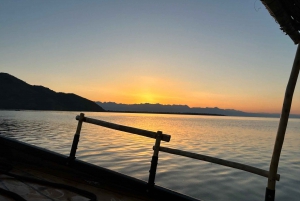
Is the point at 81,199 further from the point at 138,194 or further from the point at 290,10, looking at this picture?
the point at 290,10

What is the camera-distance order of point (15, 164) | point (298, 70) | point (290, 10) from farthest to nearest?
Answer: point (15, 164)
point (298, 70)
point (290, 10)

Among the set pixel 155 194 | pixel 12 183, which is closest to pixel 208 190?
pixel 155 194

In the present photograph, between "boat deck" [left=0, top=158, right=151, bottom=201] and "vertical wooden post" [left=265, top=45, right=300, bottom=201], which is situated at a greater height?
"vertical wooden post" [left=265, top=45, right=300, bottom=201]

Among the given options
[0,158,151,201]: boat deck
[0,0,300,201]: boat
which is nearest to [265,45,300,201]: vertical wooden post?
[0,0,300,201]: boat

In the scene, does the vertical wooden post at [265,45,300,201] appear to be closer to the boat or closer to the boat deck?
the boat

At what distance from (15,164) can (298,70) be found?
20.6 feet

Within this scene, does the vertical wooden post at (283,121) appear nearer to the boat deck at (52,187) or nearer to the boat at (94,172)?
the boat at (94,172)

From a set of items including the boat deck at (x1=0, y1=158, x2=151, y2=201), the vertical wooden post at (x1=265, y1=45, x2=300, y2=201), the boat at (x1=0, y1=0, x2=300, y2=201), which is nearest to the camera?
the boat at (x1=0, y1=0, x2=300, y2=201)

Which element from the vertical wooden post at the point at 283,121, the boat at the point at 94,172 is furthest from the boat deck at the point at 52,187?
the vertical wooden post at the point at 283,121

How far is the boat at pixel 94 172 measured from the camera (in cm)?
408

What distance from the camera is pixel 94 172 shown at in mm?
5500

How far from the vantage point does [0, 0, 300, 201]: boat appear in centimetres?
408

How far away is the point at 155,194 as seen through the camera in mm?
4906

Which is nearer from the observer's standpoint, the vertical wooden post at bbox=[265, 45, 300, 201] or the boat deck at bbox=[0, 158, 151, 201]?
the vertical wooden post at bbox=[265, 45, 300, 201]
